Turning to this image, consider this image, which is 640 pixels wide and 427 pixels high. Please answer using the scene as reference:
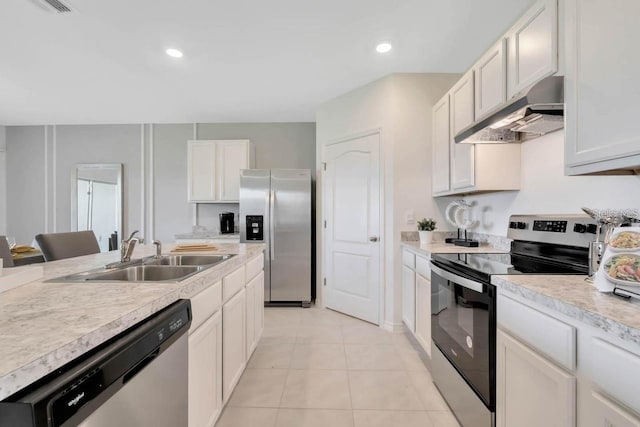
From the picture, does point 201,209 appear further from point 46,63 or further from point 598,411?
point 598,411

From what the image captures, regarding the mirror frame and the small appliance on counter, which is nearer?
the small appliance on counter

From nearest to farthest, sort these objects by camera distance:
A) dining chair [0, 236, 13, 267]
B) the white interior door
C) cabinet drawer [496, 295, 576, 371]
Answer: cabinet drawer [496, 295, 576, 371] < dining chair [0, 236, 13, 267] < the white interior door

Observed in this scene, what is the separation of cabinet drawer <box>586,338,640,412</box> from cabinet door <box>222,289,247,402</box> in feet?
4.97

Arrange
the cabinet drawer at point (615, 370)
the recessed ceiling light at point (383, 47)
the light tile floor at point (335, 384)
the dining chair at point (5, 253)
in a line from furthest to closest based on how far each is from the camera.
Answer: the recessed ceiling light at point (383, 47) < the dining chair at point (5, 253) < the light tile floor at point (335, 384) < the cabinet drawer at point (615, 370)

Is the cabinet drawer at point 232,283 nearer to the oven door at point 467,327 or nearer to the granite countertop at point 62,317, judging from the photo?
the granite countertop at point 62,317

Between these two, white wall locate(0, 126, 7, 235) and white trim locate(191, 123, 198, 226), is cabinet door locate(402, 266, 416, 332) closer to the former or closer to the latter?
white trim locate(191, 123, 198, 226)

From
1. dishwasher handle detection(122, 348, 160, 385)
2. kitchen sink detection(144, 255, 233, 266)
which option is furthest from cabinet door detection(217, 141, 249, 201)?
dishwasher handle detection(122, 348, 160, 385)

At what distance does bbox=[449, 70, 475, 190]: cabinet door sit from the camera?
2.14 meters

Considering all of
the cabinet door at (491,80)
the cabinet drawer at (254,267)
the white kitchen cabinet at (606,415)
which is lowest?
the white kitchen cabinet at (606,415)

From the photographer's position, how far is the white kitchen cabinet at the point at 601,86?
983 millimetres

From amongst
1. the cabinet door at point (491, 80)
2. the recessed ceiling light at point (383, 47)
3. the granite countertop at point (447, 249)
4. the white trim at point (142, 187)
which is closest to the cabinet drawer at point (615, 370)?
the granite countertop at point (447, 249)

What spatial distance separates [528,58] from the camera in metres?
1.54

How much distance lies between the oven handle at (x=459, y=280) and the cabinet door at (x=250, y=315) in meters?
1.29

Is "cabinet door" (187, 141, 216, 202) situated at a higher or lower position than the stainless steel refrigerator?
higher
